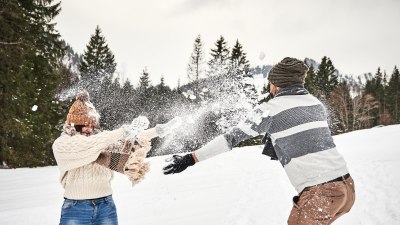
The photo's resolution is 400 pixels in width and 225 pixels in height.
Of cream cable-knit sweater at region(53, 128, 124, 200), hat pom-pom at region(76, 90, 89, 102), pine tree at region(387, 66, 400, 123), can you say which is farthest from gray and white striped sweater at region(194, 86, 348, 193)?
pine tree at region(387, 66, 400, 123)

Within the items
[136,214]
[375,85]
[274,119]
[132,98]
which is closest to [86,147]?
[274,119]

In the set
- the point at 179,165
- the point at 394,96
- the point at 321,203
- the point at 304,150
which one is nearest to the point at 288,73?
the point at 304,150

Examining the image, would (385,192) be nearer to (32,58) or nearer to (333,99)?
(32,58)

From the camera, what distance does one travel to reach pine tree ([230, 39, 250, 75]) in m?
40.7

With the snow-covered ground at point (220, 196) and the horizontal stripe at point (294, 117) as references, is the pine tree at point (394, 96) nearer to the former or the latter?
the snow-covered ground at point (220, 196)

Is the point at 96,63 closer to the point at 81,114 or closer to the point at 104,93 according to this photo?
the point at 104,93

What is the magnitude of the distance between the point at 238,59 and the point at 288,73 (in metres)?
40.1

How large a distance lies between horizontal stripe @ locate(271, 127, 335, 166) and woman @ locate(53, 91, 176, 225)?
118cm

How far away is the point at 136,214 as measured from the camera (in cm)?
714

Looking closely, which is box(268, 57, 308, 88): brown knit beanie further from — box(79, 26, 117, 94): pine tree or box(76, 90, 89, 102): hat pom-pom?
box(79, 26, 117, 94): pine tree

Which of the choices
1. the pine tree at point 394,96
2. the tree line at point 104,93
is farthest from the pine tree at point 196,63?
the pine tree at point 394,96

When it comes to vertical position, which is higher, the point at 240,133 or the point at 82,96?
the point at 82,96

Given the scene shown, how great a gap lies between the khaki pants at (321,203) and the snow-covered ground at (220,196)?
3716 millimetres

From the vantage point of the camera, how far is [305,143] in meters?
2.45
